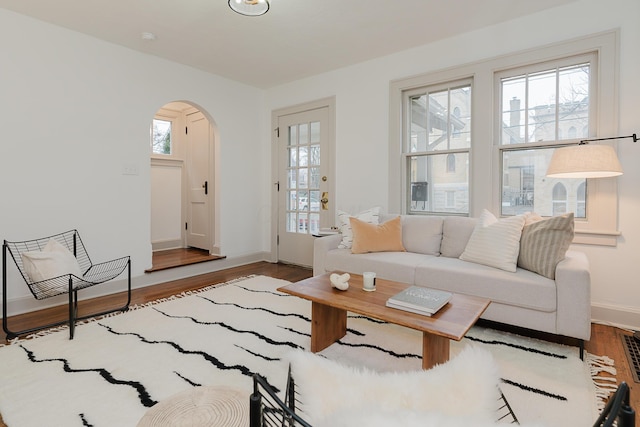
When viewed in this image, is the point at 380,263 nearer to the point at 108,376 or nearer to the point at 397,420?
the point at 108,376

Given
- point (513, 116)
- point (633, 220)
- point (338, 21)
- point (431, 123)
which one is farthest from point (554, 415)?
point (338, 21)

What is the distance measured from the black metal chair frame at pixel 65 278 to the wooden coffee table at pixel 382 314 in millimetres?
1618

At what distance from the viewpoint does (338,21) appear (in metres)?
3.02

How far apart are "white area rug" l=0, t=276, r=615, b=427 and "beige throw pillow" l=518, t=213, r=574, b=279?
20.7 inches

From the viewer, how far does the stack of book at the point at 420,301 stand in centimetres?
163

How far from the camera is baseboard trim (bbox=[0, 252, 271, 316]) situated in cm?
284

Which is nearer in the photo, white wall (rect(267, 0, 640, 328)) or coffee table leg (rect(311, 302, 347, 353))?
coffee table leg (rect(311, 302, 347, 353))

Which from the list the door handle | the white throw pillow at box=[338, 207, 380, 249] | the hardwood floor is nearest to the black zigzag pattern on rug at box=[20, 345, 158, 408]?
the hardwood floor

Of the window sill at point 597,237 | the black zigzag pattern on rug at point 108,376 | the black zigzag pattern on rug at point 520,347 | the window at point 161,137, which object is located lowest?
the black zigzag pattern on rug at point 520,347

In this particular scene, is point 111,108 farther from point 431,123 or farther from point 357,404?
point 357,404

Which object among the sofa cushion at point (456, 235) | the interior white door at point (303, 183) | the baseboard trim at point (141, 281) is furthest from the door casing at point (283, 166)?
the sofa cushion at point (456, 235)

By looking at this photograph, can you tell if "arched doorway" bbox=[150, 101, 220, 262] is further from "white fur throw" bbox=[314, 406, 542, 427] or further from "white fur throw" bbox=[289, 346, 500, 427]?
"white fur throw" bbox=[314, 406, 542, 427]

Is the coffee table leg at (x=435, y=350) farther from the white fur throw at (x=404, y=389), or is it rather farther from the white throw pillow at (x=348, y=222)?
the white throw pillow at (x=348, y=222)

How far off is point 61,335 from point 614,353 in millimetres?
3778
